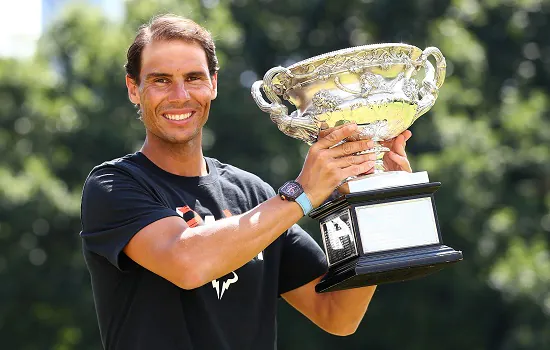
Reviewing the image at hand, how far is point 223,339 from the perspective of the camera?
359 centimetres

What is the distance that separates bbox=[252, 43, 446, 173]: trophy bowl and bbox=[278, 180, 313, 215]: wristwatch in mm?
298

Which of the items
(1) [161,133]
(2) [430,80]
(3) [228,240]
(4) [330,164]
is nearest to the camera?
(3) [228,240]

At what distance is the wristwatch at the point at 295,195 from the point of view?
3.50 m

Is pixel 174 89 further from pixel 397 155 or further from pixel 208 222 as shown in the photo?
pixel 397 155

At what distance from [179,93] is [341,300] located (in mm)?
922

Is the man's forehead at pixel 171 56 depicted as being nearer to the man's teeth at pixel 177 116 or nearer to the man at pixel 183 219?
the man at pixel 183 219

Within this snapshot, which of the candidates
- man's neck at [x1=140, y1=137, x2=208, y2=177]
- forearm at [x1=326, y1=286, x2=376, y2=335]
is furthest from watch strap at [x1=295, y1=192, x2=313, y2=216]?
forearm at [x1=326, y1=286, x2=376, y2=335]

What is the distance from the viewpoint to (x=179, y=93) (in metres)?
3.71

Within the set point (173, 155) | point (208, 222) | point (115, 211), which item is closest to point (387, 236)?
point (208, 222)

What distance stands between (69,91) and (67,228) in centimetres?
213

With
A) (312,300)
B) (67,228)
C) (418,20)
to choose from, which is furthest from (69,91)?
(312,300)

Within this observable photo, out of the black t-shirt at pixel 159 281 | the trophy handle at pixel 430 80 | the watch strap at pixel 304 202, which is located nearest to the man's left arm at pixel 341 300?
the trophy handle at pixel 430 80

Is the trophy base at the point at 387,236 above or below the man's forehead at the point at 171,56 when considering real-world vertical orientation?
below

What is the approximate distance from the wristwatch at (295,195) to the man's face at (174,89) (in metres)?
0.44
